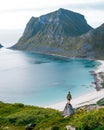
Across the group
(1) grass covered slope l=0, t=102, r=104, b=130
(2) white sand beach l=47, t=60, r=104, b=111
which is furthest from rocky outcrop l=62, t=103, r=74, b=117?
(2) white sand beach l=47, t=60, r=104, b=111

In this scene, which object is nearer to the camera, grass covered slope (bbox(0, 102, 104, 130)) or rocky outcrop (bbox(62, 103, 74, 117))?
grass covered slope (bbox(0, 102, 104, 130))

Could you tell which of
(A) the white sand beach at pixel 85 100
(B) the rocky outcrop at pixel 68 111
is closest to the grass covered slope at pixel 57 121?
(B) the rocky outcrop at pixel 68 111

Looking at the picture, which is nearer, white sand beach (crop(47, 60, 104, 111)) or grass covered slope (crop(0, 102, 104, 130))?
grass covered slope (crop(0, 102, 104, 130))

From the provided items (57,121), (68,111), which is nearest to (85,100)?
(68,111)

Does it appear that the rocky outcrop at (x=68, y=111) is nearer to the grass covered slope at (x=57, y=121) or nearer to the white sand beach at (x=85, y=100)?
the grass covered slope at (x=57, y=121)

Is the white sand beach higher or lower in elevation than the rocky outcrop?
higher

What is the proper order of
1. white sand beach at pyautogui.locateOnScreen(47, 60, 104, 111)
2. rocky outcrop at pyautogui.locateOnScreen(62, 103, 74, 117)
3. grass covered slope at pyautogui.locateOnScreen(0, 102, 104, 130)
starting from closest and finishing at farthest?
grass covered slope at pyautogui.locateOnScreen(0, 102, 104, 130)
rocky outcrop at pyautogui.locateOnScreen(62, 103, 74, 117)
white sand beach at pyautogui.locateOnScreen(47, 60, 104, 111)

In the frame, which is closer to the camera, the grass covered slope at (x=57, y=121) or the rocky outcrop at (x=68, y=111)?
the grass covered slope at (x=57, y=121)

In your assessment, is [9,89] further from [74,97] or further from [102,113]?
[102,113]

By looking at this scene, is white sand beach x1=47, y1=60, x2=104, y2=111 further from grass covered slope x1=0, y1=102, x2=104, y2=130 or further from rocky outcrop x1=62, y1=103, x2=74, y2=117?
rocky outcrop x1=62, y1=103, x2=74, y2=117

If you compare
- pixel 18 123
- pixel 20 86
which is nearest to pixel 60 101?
pixel 20 86

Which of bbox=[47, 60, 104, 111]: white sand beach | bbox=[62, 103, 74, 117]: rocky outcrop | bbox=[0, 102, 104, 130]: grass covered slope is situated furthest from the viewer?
bbox=[47, 60, 104, 111]: white sand beach

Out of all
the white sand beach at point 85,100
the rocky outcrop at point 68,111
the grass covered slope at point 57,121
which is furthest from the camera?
the white sand beach at point 85,100

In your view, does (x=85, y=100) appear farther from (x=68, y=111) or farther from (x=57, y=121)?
(x=57, y=121)
